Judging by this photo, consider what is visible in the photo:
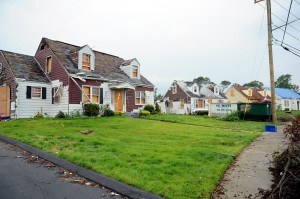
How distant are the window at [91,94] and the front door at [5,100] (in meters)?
6.37

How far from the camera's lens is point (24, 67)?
22.6 m

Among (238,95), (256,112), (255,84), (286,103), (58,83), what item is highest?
(255,84)

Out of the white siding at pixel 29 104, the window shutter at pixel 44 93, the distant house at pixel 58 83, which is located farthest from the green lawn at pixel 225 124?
the window shutter at pixel 44 93

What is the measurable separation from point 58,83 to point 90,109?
13.3 ft

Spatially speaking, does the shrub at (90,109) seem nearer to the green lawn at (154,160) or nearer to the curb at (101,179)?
the green lawn at (154,160)

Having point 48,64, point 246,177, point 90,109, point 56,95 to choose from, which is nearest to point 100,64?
point 48,64

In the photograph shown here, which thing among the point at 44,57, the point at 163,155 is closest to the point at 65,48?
the point at 44,57

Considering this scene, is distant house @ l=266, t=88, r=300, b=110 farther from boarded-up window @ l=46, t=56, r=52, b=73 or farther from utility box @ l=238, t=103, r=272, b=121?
boarded-up window @ l=46, t=56, r=52, b=73

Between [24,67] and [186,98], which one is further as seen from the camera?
[186,98]

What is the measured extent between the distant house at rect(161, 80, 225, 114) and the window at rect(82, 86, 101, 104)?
972 inches

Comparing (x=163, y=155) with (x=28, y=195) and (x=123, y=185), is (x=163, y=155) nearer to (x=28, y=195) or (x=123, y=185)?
(x=123, y=185)

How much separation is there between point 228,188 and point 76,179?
11.6 ft

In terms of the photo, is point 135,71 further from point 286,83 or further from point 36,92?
point 286,83

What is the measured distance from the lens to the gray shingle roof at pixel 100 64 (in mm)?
22500
